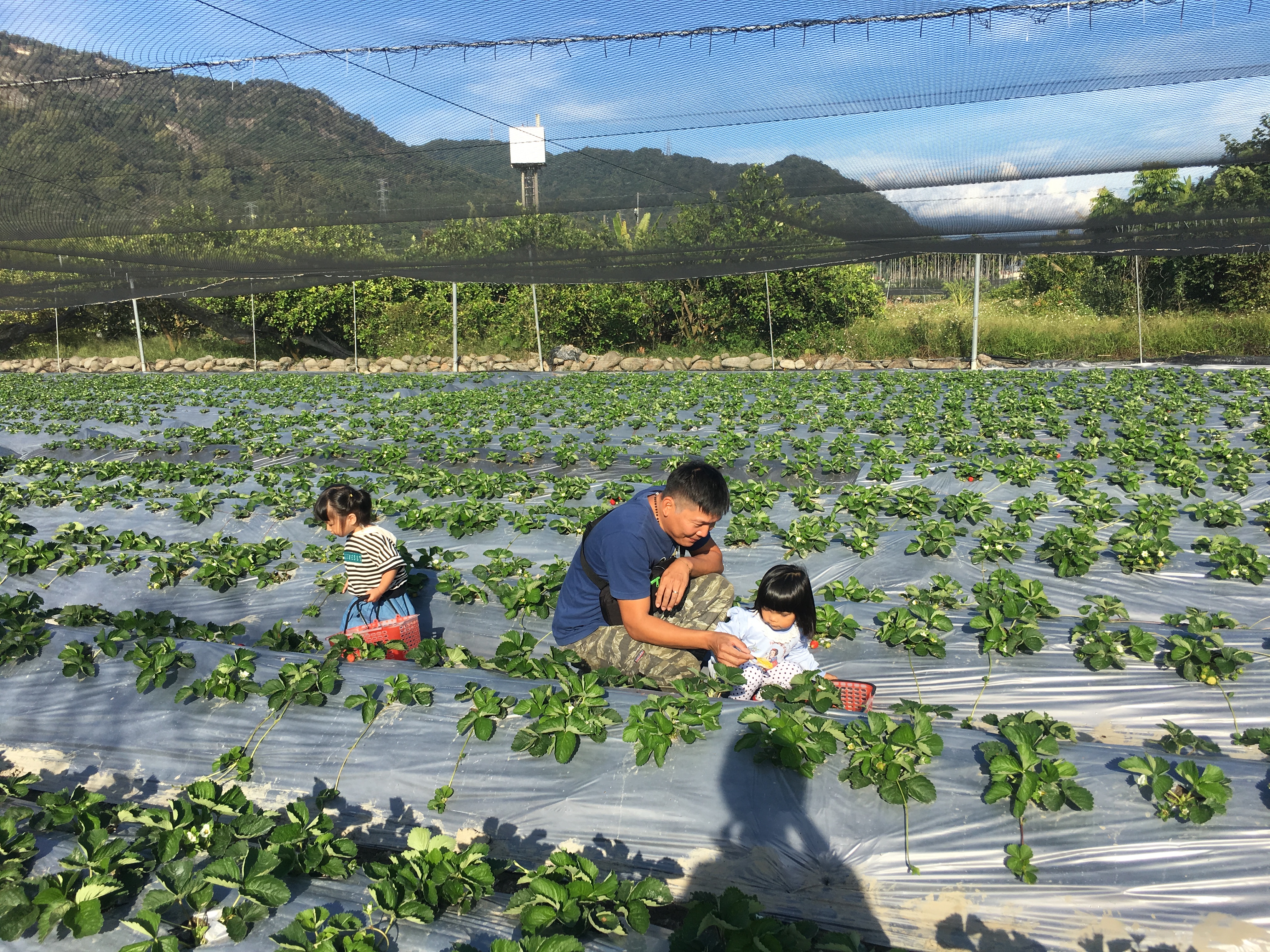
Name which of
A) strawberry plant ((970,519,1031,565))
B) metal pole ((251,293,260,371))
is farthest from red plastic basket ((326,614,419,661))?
metal pole ((251,293,260,371))

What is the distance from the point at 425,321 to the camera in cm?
2794

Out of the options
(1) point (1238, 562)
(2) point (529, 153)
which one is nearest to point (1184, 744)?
(1) point (1238, 562)

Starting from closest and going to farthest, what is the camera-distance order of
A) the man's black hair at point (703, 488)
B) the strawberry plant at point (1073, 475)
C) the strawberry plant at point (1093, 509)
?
1. the man's black hair at point (703, 488)
2. the strawberry plant at point (1093, 509)
3. the strawberry plant at point (1073, 475)

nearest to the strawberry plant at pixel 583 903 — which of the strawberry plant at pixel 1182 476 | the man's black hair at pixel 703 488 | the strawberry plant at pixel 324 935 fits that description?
the strawberry plant at pixel 324 935

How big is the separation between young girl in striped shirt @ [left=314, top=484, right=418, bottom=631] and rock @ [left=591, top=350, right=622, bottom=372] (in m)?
19.2

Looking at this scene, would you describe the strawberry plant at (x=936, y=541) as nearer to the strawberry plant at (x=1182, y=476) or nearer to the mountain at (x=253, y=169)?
the strawberry plant at (x=1182, y=476)

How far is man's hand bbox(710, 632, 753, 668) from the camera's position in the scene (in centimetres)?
352

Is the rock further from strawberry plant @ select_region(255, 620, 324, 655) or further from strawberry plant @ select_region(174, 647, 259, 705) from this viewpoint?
strawberry plant @ select_region(174, 647, 259, 705)

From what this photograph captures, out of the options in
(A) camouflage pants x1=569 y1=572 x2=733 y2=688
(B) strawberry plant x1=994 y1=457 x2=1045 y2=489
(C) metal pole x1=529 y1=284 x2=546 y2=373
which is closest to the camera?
(A) camouflage pants x1=569 y1=572 x2=733 y2=688

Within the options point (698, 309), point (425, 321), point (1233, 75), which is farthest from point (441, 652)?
point (425, 321)

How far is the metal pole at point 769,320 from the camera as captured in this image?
21250 millimetres

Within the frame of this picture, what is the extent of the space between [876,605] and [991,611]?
797 mm

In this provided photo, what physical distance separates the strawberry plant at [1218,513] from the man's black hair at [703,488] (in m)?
4.55

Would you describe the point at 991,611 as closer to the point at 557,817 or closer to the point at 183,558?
the point at 557,817
